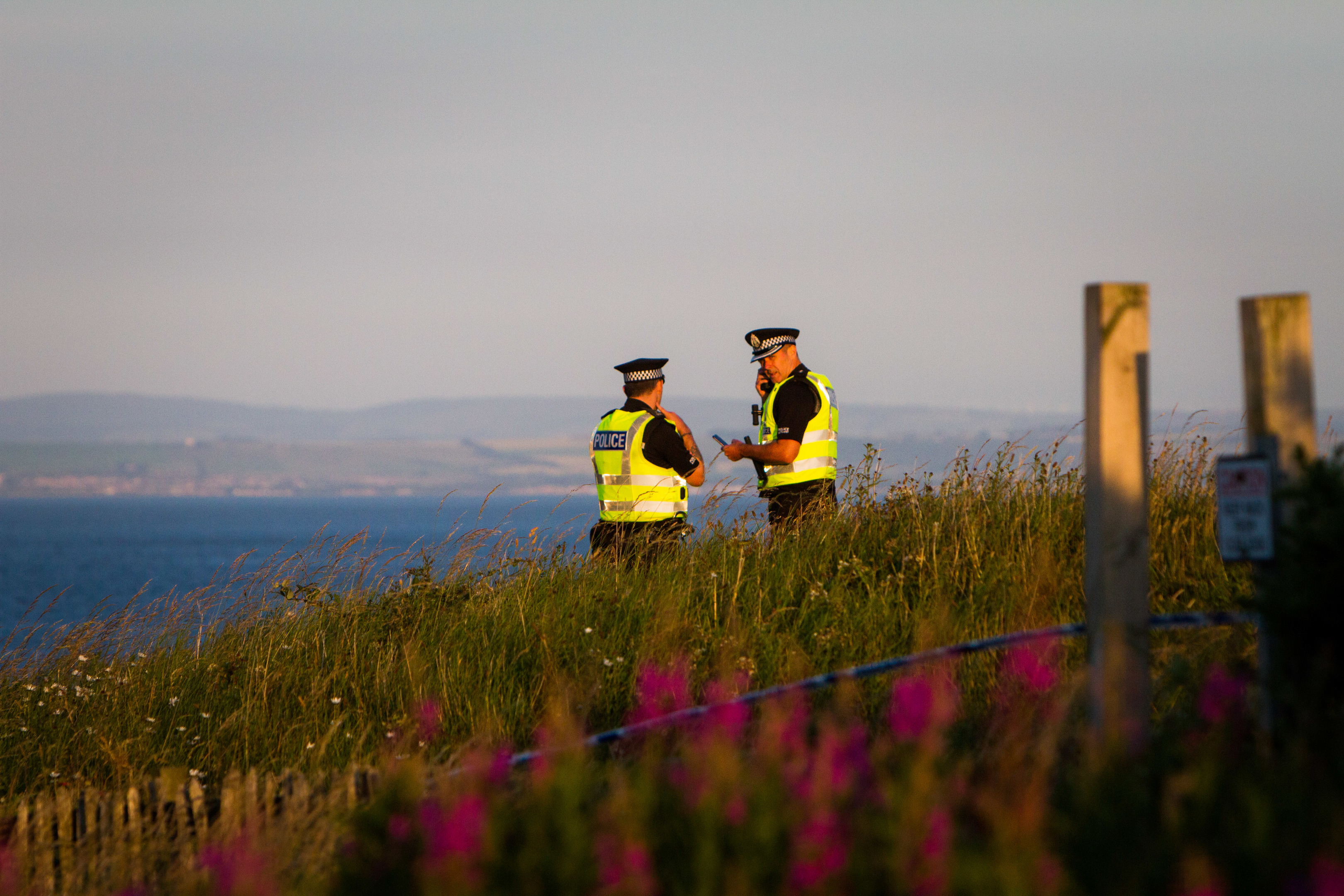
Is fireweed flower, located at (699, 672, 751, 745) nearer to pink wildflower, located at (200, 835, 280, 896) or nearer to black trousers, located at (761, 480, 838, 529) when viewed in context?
pink wildflower, located at (200, 835, 280, 896)

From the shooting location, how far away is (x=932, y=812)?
2.75 meters

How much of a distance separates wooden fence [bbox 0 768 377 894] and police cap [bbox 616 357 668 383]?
4767 mm

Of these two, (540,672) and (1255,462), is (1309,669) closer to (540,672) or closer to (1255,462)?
(1255,462)

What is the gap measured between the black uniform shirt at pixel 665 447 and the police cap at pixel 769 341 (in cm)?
94

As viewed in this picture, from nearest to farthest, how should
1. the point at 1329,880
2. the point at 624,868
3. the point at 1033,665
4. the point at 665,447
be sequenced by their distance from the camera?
the point at 1329,880 → the point at 624,868 → the point at 1033,665 → the point at 665,447

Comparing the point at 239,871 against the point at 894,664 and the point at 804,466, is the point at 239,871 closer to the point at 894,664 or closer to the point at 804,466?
the point at 894,664

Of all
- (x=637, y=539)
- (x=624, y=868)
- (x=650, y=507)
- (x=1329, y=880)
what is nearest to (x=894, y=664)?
(x=624, y=868)

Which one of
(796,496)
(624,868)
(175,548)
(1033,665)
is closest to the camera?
(624,868)

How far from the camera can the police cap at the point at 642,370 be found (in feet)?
30.1

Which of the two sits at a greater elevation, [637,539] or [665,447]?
[665,447]

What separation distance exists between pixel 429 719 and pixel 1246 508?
273cm

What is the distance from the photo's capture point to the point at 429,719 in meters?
4.16

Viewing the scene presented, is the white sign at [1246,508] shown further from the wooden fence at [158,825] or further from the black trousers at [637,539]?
the black trousers at [637,539]

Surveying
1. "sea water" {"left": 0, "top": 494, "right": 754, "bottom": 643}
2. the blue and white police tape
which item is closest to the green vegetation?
the blue and white police tape
